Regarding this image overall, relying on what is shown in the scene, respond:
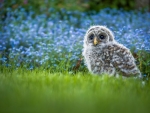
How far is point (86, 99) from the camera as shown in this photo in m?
4.32

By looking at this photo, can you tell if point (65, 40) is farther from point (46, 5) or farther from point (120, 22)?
point (46, 5)

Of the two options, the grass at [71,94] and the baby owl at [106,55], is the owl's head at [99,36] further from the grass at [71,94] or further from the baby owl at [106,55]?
the grass at [71,94]

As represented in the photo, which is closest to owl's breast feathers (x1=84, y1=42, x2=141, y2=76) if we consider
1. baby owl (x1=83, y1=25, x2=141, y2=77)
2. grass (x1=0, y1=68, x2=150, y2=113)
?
baby owl (x1=83, y1=25, x2=141, y2=77)

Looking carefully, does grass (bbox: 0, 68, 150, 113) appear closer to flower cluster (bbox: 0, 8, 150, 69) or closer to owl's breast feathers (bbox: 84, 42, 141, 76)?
owl's breast feathers (bbox: 84, 42, 141, 76)

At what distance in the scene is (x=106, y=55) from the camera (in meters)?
5.93

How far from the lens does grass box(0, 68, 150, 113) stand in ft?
13.1

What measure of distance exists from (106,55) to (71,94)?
1600mm

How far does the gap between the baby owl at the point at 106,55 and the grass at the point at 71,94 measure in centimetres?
37

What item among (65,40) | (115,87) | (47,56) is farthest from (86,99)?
(65,40)

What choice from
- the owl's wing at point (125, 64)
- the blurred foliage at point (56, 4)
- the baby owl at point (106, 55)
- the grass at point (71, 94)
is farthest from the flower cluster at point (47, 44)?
the blurred foliage at point (56, 4)

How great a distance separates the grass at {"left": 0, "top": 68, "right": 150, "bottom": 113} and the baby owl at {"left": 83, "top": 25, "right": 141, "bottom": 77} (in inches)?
14.5

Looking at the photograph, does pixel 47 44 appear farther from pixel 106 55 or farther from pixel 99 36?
pixel 106 55

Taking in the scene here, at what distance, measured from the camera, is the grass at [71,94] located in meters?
4.00

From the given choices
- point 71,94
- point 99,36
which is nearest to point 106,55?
point 99,36
